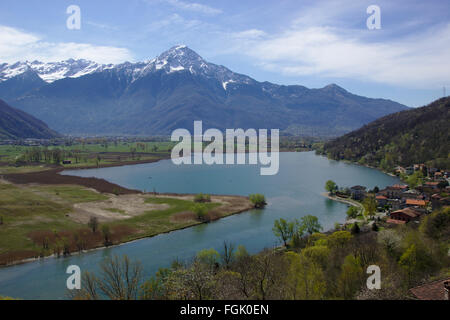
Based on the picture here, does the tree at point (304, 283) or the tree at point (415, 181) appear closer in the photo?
the tree at point (304, 283)

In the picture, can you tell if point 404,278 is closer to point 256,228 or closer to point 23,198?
point 256,228

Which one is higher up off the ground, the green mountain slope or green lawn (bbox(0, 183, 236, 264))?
the green mountain slope

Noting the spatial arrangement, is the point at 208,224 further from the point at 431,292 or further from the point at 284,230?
the point at 431,292

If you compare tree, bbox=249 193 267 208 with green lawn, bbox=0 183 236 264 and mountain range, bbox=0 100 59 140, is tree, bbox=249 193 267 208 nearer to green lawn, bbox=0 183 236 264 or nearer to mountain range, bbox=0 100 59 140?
green lawn, bbox=0 183 236 264

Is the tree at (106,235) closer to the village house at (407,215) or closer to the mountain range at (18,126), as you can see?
the village house at (407,215)

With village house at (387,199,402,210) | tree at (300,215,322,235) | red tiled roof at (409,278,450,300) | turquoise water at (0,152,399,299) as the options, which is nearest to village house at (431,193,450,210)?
village house at (387,199,402,210)

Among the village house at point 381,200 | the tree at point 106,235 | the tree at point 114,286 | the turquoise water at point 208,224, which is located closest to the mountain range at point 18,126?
the turquoise water at point 208,224

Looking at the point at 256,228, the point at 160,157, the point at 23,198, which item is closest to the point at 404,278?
the point at 256,228
